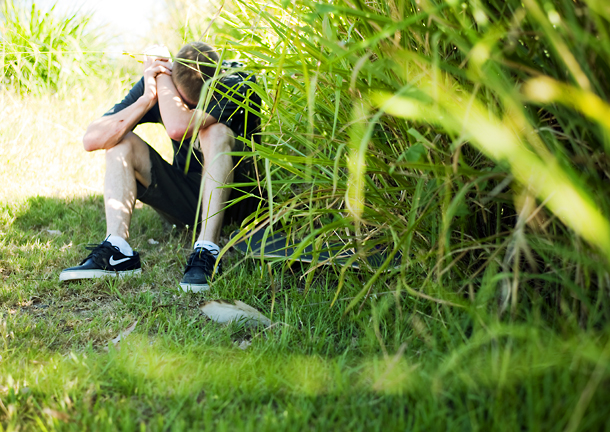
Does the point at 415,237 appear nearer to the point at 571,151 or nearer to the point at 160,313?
the point at 571,151

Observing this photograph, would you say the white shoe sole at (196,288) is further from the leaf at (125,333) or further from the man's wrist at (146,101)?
the man's wrist at (146,101)

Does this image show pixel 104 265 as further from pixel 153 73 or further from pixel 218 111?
pixel 153 73

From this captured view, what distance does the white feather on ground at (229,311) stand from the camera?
1456 millimetres

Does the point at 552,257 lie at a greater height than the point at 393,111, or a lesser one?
lesser

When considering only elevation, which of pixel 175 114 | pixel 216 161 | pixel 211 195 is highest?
pixel 175 114

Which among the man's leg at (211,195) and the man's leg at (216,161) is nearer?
the man's leg at (211,195)

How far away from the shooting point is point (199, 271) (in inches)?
70.7

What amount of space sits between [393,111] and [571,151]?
0.43 metres

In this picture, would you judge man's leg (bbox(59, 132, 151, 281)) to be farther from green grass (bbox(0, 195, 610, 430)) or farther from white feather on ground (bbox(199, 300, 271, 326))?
white feather on ground (bbox(199, 300, 271, 326))

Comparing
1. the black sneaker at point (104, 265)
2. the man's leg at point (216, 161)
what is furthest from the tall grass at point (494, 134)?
the black sneaker at point (104, 265)

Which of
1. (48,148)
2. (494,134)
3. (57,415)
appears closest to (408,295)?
(494,134)

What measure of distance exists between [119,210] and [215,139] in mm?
623

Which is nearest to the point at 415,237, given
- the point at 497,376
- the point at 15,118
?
the point at 497,376

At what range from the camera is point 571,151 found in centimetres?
102
